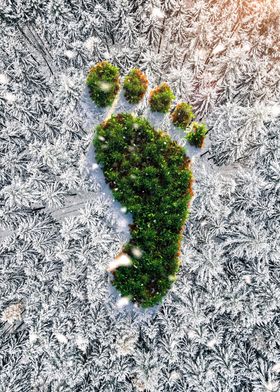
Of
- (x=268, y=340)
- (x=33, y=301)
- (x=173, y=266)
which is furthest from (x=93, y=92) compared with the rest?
(x=268, y=340)

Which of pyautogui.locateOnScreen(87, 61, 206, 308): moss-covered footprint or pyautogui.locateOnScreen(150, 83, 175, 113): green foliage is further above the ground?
pyautogui.locateOnScreen(150, 83, 175, 113): green foliage

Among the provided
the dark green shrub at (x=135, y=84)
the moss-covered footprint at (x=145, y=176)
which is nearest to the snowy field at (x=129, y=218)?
the dark green shrub at (x=135, y=84)

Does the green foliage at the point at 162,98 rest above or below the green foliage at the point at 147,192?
above

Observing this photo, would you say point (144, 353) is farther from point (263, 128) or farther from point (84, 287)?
point (263, 128)

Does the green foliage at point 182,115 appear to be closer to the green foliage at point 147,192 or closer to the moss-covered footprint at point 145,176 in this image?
the moss-covered footprint at point 145,176

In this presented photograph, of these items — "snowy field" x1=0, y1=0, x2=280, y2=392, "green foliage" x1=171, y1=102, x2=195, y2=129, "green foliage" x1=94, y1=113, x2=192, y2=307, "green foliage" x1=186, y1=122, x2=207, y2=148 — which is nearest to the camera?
"snowy field" x1=0, y1=0, x2=280, y2=392

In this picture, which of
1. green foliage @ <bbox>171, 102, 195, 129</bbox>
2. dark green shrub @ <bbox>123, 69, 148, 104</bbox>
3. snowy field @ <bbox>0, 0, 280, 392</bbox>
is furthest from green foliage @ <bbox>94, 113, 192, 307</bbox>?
dark green shrub @ <bbox>123, 69, 148, 104</bbox>

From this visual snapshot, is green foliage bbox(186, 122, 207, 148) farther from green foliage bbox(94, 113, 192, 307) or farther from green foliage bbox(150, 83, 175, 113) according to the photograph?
green foliage bbox(150, 83, 175, 113)
